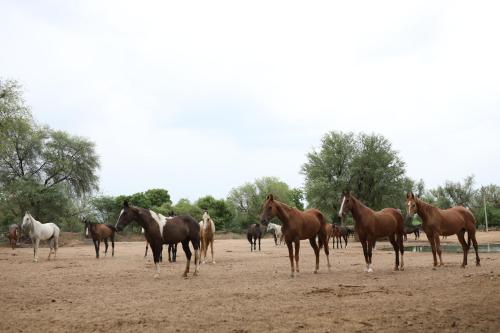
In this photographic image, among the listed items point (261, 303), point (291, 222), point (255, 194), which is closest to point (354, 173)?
point (291, 222)

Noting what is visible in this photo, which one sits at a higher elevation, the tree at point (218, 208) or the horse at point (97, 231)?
the tree at point (218, 208)

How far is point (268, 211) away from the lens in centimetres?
1366

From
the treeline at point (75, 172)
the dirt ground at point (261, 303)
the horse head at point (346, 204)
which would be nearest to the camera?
the dirt ground at point (261, 303)

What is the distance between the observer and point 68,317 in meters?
7.69

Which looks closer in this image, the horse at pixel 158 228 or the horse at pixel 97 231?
the horse at pixel 158 228

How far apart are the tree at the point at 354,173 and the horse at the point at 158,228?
89.2 ft

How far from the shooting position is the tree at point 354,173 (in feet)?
133

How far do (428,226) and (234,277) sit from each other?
678cm

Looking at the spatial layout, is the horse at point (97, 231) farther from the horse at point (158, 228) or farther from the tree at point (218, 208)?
the tree at point (218, 208)

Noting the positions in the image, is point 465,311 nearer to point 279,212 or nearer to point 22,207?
point 279,212

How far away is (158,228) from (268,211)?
3.57m

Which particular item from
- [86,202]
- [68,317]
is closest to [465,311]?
[68,317]

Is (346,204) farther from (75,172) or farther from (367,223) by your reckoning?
(75,172)

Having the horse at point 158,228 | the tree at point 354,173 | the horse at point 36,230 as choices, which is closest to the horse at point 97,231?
the horse at point 36,230
